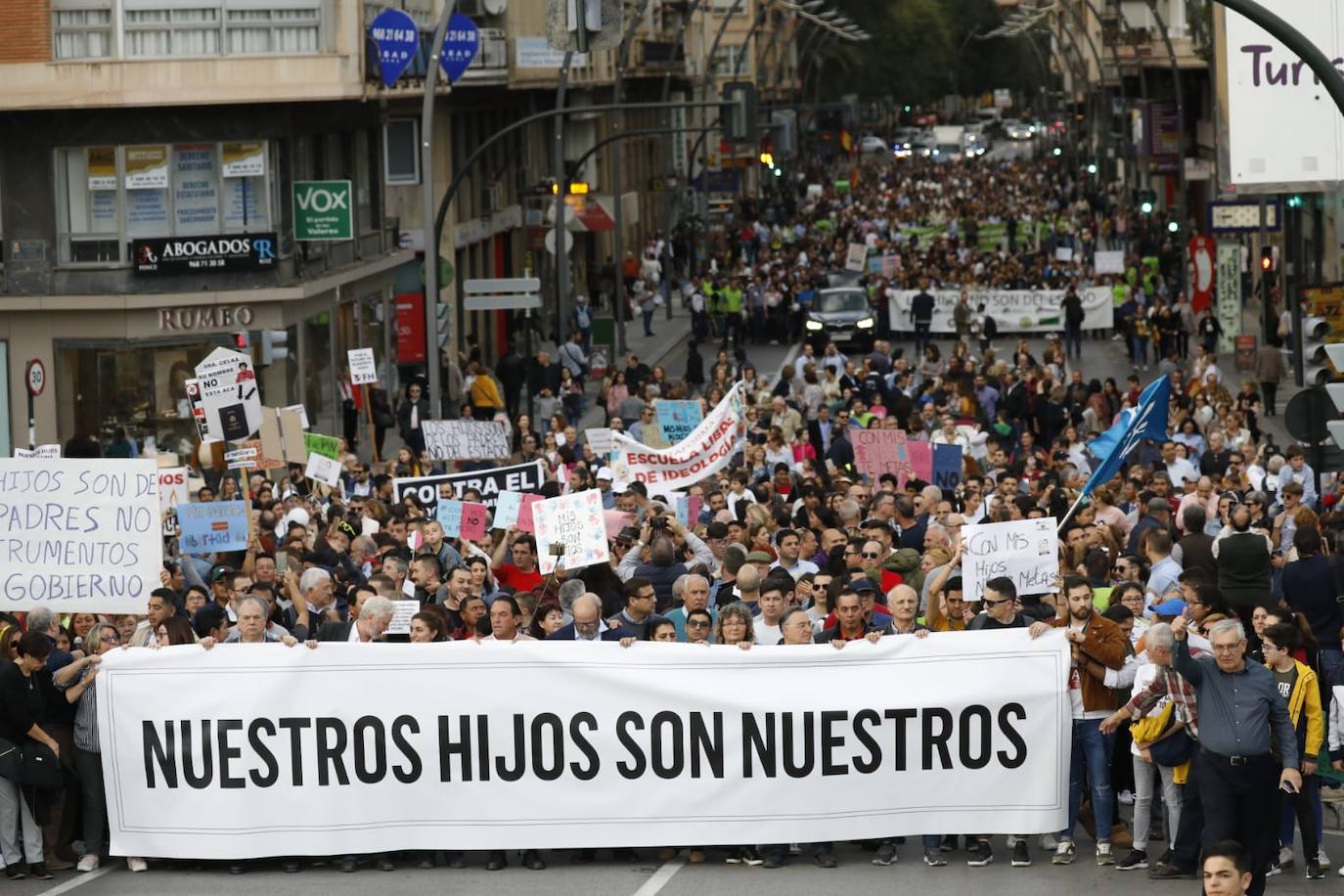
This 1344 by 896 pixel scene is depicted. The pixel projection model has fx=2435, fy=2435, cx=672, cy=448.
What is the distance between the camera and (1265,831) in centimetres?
1095

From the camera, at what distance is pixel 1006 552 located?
505 inches

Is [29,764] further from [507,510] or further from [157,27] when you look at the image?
[157,27]

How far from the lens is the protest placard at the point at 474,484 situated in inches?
789

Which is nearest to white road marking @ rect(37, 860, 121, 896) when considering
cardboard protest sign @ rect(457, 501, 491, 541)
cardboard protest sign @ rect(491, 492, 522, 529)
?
cardboard protest sign @ rect(491, 492, 522, 529)

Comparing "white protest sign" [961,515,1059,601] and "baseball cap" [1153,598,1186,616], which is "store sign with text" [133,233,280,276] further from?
"baseball cap" [1153,598,1186,616]

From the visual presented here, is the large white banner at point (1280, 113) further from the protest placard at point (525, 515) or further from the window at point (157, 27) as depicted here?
the window at point (157, 27)

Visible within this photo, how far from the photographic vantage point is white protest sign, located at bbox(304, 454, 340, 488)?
21.1 m

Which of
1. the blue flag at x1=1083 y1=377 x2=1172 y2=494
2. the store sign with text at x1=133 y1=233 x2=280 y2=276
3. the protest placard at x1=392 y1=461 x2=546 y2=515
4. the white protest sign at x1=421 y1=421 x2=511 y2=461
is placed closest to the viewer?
the blue flag at x1=1083 y1=377 x2=1172 y2=494

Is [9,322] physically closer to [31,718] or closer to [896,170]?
[31,718]

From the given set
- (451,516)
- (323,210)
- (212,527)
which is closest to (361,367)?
(323,210)

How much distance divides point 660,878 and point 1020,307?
3895 cm

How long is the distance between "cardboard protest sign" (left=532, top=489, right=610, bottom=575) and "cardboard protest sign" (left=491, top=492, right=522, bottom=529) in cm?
170

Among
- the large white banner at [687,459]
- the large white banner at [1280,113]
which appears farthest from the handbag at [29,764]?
the large white banner at [1280,113]

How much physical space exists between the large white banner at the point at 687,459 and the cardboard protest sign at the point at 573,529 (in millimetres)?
5492
